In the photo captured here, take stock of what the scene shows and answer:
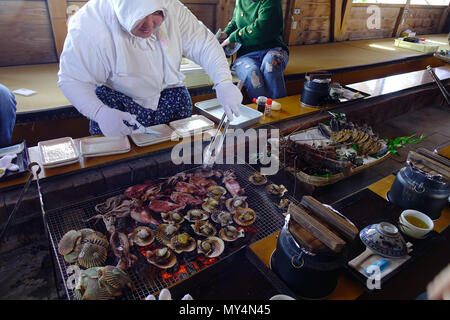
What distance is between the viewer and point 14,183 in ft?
5.85

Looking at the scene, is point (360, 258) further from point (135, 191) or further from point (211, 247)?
point (135, 191)

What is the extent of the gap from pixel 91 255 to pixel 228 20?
5456 millimetres

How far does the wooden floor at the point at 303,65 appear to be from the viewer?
3.44m

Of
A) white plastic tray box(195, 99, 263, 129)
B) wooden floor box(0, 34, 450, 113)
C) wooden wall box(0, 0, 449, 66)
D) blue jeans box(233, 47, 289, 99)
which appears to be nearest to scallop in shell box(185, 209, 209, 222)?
white plastic tray box(195, 99, 263, 129)

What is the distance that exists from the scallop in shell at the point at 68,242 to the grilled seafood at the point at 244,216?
0.98 meters

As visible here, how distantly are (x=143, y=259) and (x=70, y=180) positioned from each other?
30.8 inches

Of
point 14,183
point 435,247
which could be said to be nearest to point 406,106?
point 435,247

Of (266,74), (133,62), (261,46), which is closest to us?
(133,62)

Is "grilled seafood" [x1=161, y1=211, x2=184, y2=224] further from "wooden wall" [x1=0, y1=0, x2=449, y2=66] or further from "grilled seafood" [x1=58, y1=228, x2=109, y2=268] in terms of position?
"wooden wall" [x1=0, y1=0, x2=449, y2=66]

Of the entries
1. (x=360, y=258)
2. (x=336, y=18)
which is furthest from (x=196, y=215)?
(x=336, y=18)

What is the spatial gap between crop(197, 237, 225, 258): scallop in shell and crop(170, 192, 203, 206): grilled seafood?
0.35 metres

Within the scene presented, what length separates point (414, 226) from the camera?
1.75 m

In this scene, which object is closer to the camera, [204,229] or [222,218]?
[204,229]
